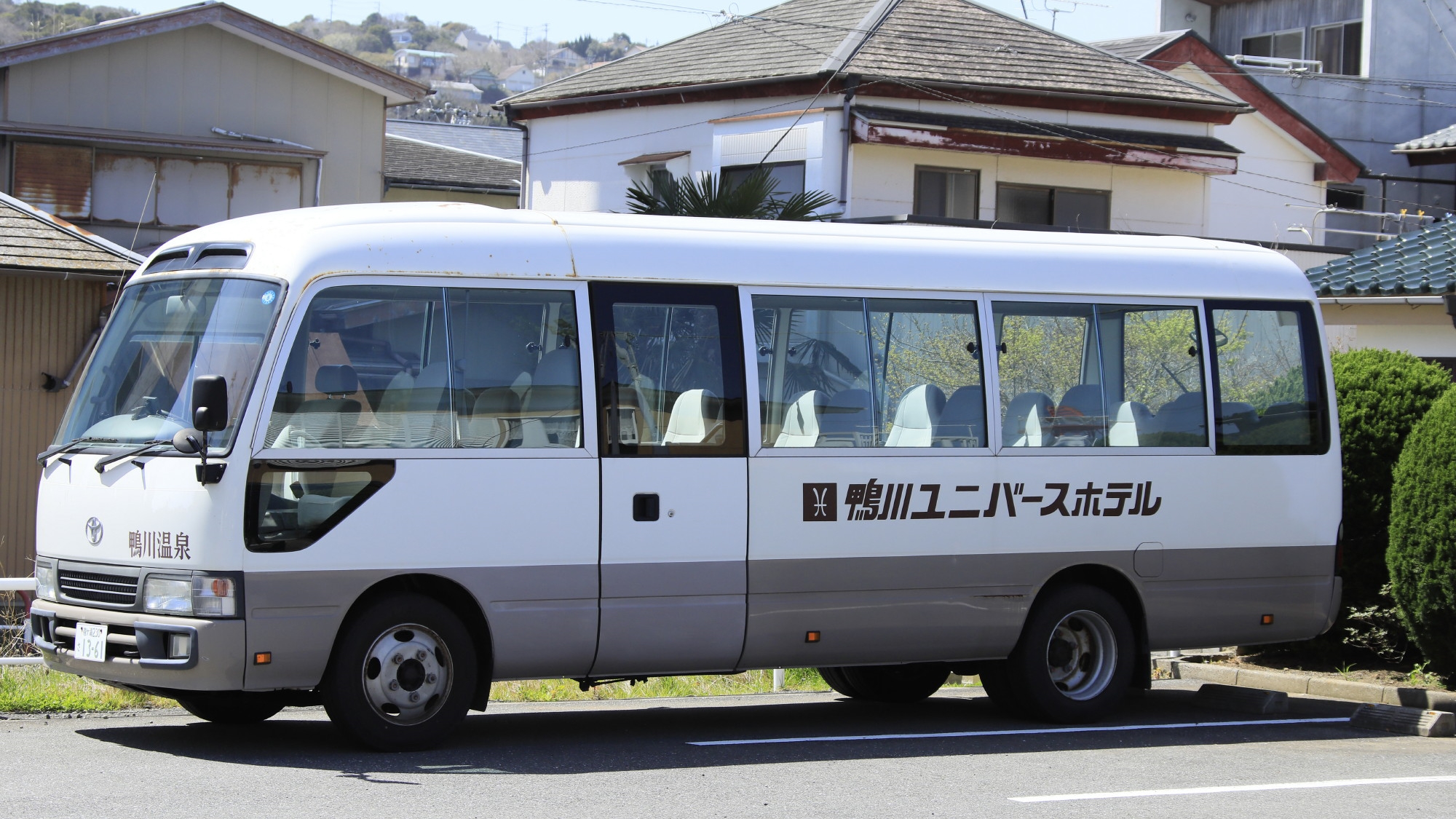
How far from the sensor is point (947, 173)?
2311 centimetres

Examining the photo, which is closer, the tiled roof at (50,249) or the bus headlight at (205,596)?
the bus headlight at (205,596)

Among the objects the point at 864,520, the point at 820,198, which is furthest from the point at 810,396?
the point at 820,198

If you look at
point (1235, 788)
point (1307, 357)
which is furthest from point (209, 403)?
point (1307, 357)

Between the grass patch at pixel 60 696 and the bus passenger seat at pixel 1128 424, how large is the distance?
6214mm

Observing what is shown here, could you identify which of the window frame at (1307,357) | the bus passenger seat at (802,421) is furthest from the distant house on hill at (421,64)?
the bus passenger seat at (802,421)

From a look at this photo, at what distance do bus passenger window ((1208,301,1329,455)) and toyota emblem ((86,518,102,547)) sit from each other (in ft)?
22.7

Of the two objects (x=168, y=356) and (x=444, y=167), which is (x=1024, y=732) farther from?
(x=444, y=167)

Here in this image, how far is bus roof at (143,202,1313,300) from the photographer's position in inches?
338

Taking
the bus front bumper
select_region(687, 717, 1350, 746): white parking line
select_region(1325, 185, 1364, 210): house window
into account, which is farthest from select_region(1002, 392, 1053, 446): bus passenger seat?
select_region(1325, 185, 1364, 210): house window

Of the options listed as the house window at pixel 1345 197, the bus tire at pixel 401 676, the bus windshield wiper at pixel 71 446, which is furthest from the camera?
the house window at pixel 1345 197

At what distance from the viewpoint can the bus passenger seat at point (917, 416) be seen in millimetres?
9844

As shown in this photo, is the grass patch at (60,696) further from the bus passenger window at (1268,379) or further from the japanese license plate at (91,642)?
the bus passenger window at (1268,379)

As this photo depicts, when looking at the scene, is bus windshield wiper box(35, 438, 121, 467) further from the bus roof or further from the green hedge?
the green hedge

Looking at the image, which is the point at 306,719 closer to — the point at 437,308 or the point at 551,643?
the point at 551,643
